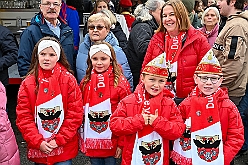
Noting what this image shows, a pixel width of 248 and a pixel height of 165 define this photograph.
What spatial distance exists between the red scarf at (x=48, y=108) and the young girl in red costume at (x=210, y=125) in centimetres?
116

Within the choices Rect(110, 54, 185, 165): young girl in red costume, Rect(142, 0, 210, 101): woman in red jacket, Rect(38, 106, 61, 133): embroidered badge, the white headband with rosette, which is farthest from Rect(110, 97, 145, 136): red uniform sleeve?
the white headband with rosette

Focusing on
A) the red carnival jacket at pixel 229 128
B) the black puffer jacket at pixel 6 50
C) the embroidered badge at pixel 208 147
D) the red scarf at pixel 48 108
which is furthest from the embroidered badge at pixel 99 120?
the black puffer jacket at pixel 6 50

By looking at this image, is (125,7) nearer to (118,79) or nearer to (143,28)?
(143,28)

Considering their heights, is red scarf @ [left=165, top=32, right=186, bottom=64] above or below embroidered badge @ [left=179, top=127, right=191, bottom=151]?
above

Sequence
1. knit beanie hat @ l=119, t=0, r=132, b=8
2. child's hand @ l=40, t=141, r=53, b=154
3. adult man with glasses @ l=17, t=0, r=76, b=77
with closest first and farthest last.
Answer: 1. child's hand @ l=40, t=141, r=53, b=154
2. adult man with glasses @ l=17, t=0, r=76, b=77
3. knit beanie hat @ l=119, t=0, r=132, b=8

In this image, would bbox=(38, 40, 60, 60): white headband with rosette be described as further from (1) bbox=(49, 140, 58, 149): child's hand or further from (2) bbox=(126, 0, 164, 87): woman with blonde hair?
(2) bbox=(126, 0, 164, 87): woman with blonde hair

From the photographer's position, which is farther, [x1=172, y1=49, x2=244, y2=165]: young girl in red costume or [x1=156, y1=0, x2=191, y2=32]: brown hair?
[x1=156, y1=0, x2=191, y2=32]: brown hair

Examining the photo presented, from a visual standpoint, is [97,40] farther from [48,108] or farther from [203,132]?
[203,132]

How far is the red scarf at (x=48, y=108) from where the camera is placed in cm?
317

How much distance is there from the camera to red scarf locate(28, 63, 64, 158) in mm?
3172

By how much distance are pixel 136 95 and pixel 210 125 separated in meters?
0.68

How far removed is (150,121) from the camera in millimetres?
2900

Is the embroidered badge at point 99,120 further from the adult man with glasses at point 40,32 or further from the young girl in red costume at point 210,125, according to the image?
the adult man with glasses at point 40,32

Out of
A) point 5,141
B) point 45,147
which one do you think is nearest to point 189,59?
point 45,147
